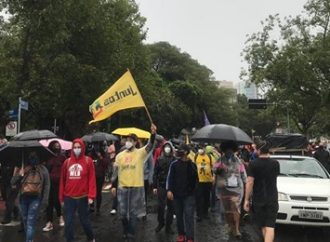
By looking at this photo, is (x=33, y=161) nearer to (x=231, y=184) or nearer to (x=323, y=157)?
(x=231, y=184)

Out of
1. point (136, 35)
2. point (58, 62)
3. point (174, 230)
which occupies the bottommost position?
point (174, 230)

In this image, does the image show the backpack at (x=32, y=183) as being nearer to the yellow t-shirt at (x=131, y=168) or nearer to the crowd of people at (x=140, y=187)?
the crowd of people at (x=140, y=187)

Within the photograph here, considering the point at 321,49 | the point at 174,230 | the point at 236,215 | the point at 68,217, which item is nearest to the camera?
the point at 68,217

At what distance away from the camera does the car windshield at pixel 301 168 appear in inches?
478

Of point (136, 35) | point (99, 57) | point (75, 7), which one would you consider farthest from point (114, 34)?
point (136, 35)

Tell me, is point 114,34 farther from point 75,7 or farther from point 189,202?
point 189,202

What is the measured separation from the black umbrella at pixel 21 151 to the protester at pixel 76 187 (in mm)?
699

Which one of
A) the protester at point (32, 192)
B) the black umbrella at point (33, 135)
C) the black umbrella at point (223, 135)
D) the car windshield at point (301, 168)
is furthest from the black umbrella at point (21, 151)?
the car windshield at point (301, 168)

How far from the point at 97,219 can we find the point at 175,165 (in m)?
4.04

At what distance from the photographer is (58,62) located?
26672mm

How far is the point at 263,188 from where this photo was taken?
8469mm

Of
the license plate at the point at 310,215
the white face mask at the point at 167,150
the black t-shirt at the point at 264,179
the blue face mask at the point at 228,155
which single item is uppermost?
the white face mask at the point at 167,150

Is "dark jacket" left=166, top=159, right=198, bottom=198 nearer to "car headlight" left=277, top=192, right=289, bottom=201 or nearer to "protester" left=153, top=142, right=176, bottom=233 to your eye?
"protester" left=153, top=142, right=176, bottom=233

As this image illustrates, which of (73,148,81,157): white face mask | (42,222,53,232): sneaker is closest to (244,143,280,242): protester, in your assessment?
(73,148,81,157): white face mask
